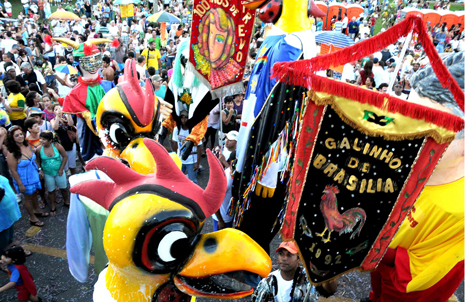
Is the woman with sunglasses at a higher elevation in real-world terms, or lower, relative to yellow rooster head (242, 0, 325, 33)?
lower

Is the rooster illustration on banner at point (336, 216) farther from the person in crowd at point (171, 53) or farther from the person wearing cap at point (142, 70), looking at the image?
the person in crowd at point (171, 53)

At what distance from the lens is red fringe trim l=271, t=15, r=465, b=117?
1.67 metres

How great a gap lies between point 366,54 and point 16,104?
640cm

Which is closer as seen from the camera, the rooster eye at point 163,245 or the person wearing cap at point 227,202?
the rooster eye at point 163,245

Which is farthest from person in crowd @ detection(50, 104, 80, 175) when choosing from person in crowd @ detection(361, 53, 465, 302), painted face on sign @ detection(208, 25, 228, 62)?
person in crowd @ detection(361, 53, 465, 302)

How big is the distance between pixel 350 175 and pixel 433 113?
491mm

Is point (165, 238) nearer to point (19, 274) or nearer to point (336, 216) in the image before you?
point (336, 216)

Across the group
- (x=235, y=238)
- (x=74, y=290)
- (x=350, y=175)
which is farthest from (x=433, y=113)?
(x=74, y=290)

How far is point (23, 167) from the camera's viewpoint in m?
4.61

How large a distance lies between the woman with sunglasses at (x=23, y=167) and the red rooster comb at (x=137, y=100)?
8.15ft

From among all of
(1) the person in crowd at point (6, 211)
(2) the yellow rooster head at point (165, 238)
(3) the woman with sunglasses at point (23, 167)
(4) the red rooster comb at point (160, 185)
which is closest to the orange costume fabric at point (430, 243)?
(2) the yellow rooster head at point (165, 238)

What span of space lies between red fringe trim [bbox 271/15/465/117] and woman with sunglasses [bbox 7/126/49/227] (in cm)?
412

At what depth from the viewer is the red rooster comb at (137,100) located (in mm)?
2820

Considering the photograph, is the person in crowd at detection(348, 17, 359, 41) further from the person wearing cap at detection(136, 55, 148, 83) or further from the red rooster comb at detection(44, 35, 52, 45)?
the red rooster comb at detection(44, 35, 52, 45)
